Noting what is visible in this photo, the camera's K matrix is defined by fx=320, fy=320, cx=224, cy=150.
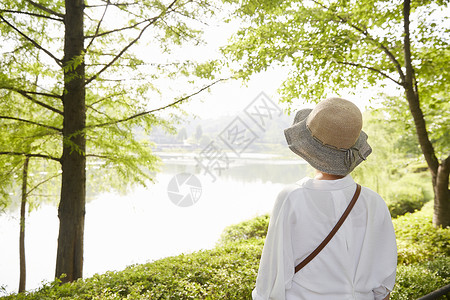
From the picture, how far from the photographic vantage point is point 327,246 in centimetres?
127

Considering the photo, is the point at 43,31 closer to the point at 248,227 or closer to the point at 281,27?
the point at 281,27

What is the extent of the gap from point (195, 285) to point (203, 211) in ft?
78.6

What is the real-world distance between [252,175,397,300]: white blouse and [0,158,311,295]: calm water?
18.1 ft

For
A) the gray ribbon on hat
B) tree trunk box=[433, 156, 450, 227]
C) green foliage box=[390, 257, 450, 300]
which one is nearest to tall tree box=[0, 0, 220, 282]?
green foliage box=[390, 257, 450, 300]

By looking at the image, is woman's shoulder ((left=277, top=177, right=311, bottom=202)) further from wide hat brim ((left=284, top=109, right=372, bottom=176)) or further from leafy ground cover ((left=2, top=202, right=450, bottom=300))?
leafy ground cover ((left=2, top=202, right=450, bottom=300))

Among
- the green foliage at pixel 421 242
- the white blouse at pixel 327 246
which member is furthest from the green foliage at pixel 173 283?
the green foliage at pixel 421 242

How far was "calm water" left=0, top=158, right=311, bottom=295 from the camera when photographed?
14211mm

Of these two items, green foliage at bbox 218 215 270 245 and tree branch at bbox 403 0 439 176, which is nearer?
tree branch at bbox 403 0 439 176

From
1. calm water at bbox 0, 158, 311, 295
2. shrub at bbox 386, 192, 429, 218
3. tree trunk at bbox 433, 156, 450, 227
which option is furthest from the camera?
calm water at bbox 0, 158, 311, 295

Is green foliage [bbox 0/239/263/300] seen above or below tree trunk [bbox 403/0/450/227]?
below

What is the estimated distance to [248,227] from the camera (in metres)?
10.3

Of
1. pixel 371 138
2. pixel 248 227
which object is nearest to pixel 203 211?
pixel 371 138

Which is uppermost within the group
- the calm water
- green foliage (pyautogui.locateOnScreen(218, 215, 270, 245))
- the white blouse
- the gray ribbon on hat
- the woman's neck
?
the gray ribbon on hat

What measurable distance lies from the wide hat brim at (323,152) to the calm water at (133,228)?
556cm
